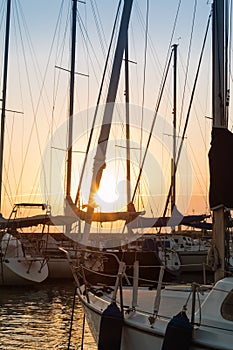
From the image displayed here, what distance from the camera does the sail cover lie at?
9.21m

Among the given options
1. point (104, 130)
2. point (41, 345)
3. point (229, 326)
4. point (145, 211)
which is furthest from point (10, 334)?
point (145, 211)

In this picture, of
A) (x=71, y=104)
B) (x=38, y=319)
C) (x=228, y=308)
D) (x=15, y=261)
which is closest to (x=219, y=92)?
(x=228, y=308)

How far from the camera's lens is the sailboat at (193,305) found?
7270mm

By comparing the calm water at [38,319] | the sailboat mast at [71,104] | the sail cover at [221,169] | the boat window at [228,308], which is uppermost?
the sailboat mast at [71,104]

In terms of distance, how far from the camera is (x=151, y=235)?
32750mm

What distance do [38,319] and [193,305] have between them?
10.5 metres

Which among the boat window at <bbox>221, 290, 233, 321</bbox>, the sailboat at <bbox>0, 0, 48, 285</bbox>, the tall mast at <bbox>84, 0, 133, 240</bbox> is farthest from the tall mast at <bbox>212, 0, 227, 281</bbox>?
the sailboat at <bbox>0, 0, 48, 285</bbox>

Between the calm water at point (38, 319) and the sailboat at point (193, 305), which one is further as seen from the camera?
the calm water at point (38, 319)

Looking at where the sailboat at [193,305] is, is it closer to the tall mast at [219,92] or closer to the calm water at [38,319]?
the tall mast at [219,92]

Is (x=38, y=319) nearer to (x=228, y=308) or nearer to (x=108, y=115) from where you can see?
(x=108, y=115)

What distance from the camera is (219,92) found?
987 centimetres

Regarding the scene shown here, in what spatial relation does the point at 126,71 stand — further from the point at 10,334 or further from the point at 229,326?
the point at 229,326

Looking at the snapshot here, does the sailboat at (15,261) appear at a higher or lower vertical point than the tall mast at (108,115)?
lower

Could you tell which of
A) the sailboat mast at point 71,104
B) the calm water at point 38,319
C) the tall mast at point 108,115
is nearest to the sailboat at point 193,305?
the tall mast at point 108,115
